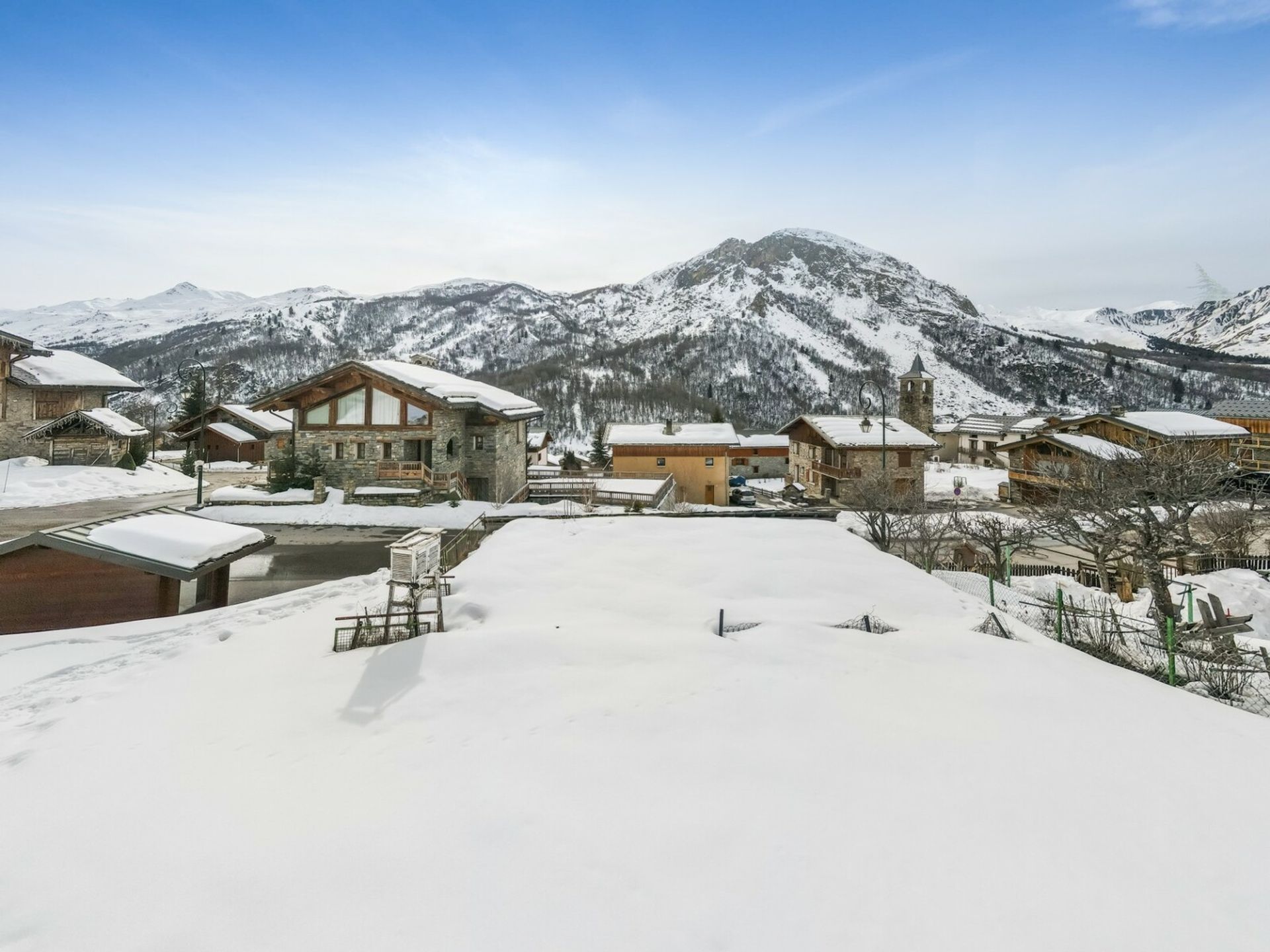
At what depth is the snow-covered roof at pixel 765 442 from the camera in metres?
58.9

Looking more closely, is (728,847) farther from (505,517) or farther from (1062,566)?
(1062,566)

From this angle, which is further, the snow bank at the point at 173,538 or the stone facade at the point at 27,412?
the stone facade at the point at 27,412

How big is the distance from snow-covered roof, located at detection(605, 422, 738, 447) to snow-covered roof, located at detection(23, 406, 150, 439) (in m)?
29.9

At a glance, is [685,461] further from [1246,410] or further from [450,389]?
[1246,410]

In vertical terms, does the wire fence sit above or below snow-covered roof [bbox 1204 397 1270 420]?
below

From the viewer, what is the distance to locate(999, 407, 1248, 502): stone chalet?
33562 millimetres

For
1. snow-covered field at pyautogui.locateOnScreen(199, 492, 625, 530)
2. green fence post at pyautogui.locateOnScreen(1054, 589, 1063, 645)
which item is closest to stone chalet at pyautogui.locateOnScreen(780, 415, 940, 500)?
snow-covered field at pyautogui.locateOnScreen(199, 492, 625, 530)

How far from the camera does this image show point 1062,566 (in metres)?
22.0

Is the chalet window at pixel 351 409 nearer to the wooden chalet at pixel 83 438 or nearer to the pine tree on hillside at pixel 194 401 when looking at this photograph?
the wooden chalet at pixel 83 438

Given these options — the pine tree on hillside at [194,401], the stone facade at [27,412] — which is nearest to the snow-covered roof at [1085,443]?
the stone facade at [27,412]

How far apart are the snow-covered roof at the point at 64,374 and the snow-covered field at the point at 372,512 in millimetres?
20600

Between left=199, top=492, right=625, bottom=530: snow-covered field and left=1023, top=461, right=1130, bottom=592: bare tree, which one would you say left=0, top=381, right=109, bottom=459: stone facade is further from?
left=1023, top=461, right=1130, bottom=592: bare tree

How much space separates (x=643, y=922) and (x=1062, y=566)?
24378 millimetres

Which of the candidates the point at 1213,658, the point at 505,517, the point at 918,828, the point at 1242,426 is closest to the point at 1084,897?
the point at 918,828
